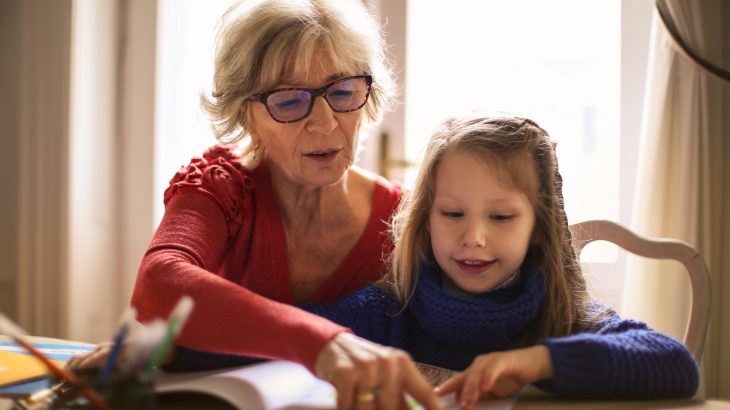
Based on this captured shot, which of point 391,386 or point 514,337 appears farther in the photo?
point 514,337

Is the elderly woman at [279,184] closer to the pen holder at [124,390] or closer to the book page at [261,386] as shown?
the book page at [261,386]

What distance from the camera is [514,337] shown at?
1150 millimetres

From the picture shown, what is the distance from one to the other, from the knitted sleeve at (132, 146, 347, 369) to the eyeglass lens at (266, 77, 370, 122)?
0.19 metres

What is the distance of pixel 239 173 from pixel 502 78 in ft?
4.05

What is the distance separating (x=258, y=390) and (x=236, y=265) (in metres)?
0.54

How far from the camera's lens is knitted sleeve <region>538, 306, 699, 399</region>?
886mm

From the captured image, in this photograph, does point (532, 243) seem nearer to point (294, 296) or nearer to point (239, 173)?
point (294, 296)

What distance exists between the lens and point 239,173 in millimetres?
1402

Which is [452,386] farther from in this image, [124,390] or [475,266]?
[124,390]

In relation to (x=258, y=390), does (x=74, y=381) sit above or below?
above

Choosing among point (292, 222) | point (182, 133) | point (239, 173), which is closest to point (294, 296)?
point (292, 222)

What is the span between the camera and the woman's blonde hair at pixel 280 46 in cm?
124

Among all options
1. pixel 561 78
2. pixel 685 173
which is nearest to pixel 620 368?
pixel 685 173

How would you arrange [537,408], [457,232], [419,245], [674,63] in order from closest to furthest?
[537,408]
[457,232]
[419,245]
[674,63]
